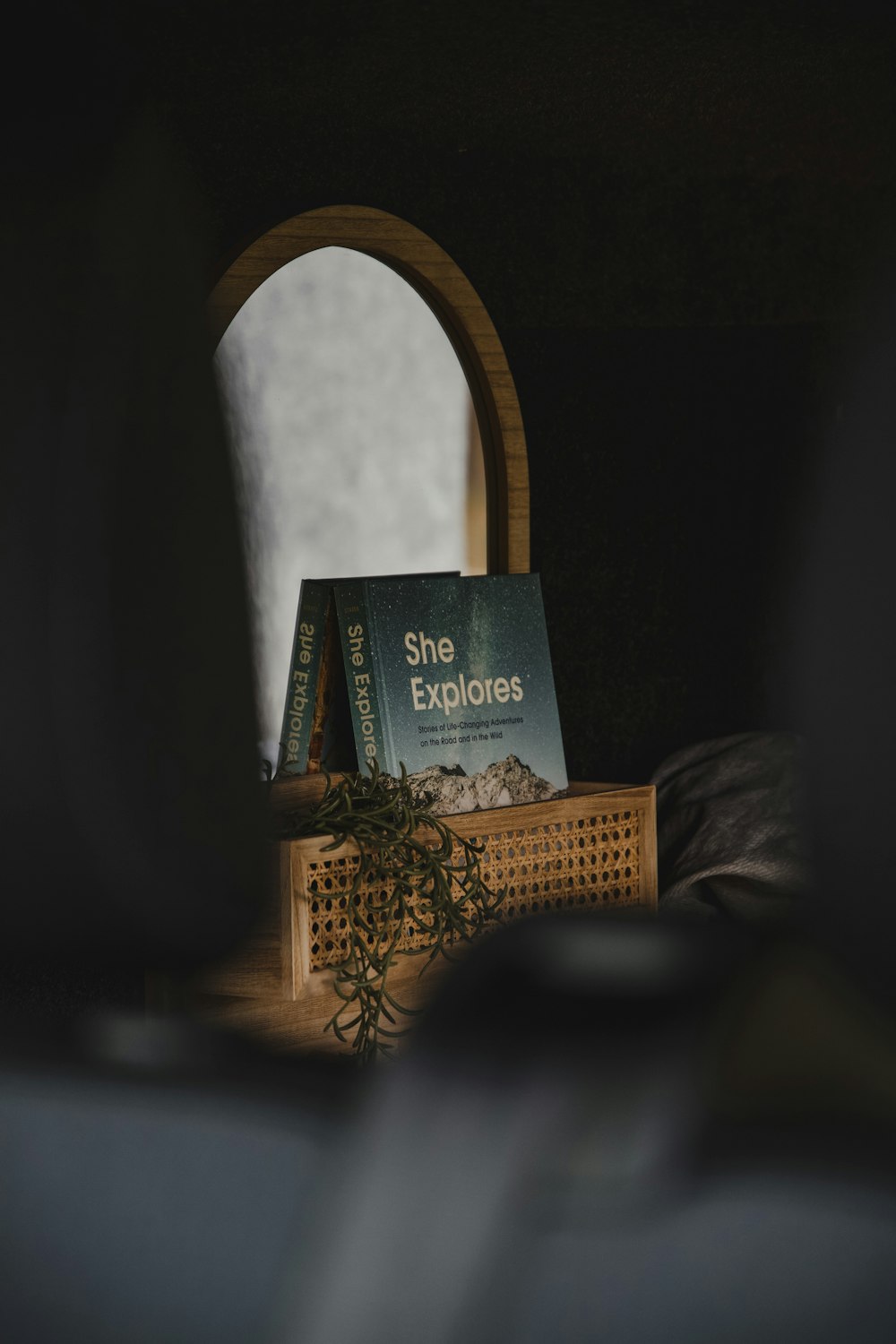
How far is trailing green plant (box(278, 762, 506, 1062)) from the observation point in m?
1.18

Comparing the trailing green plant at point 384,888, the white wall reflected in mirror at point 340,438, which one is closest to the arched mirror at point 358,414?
the white wall reflected in mirror at point 340,438

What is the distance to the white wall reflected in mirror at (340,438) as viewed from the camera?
1309mm

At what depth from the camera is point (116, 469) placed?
1103 millimetres

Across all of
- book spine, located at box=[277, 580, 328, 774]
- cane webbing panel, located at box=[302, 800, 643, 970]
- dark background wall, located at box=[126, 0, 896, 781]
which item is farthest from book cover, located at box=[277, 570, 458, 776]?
dark background wall, located at box=[126, 0, 896, 781]

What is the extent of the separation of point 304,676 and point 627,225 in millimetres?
676

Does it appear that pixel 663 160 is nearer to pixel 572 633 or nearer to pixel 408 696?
pixel 572 633

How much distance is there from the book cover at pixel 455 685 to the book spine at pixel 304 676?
0.07 feet

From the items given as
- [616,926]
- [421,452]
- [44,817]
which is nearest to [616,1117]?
[616,926]

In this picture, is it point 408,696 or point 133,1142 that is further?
point 408,696

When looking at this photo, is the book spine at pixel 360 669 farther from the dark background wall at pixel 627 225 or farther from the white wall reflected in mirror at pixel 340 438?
the dark background wall at pixel 627 225

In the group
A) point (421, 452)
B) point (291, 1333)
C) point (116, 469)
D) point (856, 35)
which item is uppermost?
point (856, 35)

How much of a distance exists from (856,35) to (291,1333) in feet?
3.28

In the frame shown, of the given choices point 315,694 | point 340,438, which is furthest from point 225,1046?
point 340,438

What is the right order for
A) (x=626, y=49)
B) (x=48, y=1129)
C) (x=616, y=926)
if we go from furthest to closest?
1. (x=626, y=49)
2. (x=616, y=926)
3. (x=48, y=1129)
